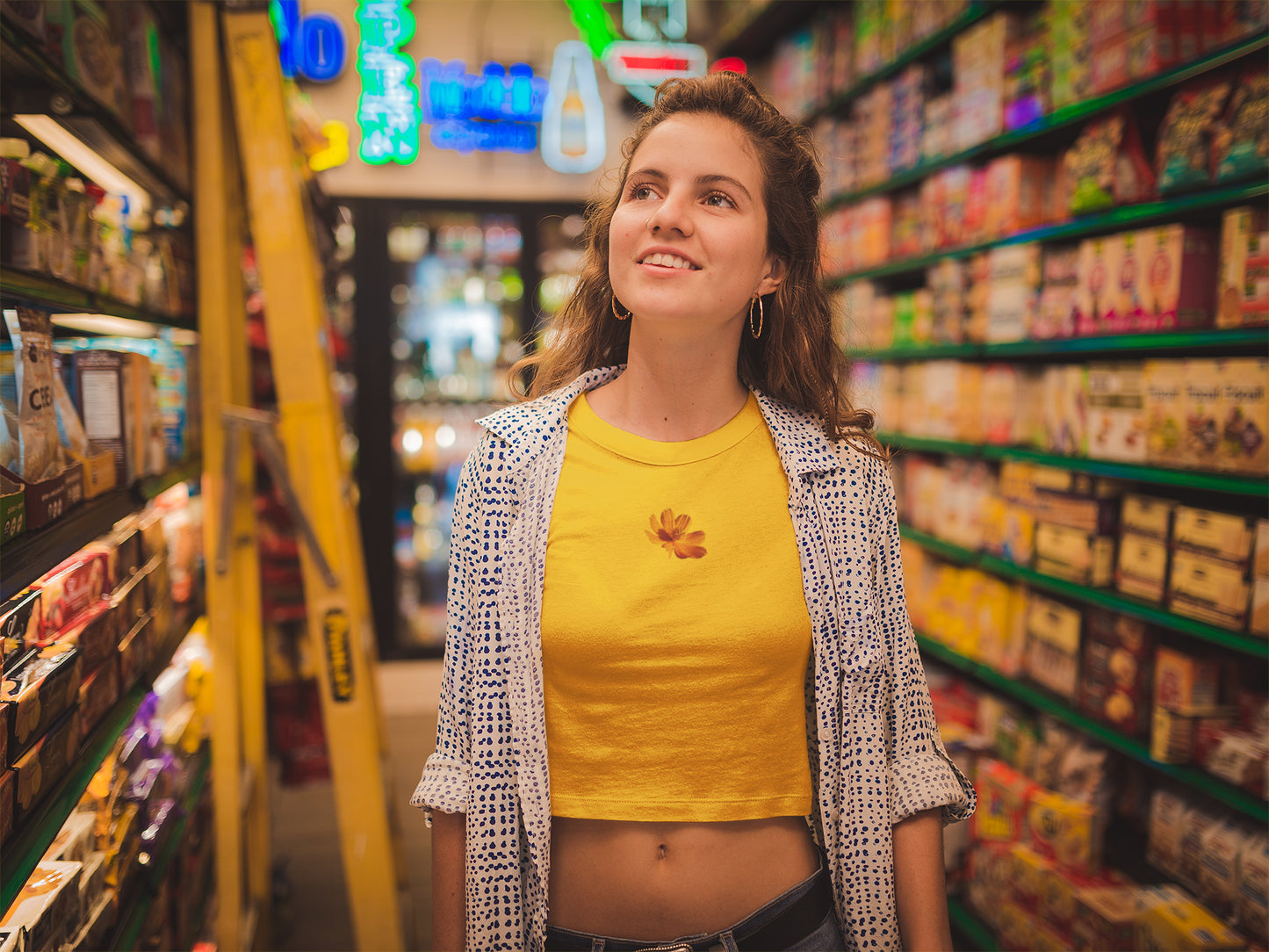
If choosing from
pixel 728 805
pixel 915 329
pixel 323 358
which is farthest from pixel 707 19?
pixel 728 805

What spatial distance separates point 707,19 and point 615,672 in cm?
531

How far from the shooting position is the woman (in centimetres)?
122

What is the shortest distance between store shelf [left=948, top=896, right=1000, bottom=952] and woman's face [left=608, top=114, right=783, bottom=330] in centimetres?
223

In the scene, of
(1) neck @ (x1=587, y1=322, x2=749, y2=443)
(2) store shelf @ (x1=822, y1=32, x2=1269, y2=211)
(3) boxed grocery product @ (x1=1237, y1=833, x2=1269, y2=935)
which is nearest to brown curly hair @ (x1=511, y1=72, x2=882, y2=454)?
(1) neck @ (x1=587, y1=322, x2=749, y2=443)

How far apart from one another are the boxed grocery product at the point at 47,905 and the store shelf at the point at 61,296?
874 millimetres

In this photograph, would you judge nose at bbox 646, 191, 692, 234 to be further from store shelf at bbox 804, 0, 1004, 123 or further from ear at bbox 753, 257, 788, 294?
store shelf at bbox 804, 0, 1004, 123

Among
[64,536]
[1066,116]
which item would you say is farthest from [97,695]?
[1066,116]

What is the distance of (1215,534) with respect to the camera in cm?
200

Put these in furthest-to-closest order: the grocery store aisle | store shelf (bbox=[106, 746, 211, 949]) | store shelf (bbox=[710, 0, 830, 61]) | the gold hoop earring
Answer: store shelf (bbox=[710, 0, 830, 61]) < the grocery store aisle < store shelf (bbox=[106, 746, 211, 949]) < the gold hoop earring

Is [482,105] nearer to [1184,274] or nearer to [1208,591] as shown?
[1184,274]

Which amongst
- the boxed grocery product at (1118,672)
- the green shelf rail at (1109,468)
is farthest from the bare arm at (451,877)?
the boxed grocery product at (1118,672)

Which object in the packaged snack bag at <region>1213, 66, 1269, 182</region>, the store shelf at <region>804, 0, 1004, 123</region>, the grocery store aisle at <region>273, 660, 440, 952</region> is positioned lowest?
the grocery store aisle at <region>273, 660, 440, 952</region>

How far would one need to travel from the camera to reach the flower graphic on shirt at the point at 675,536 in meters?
1.25

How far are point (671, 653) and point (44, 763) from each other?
99cm
